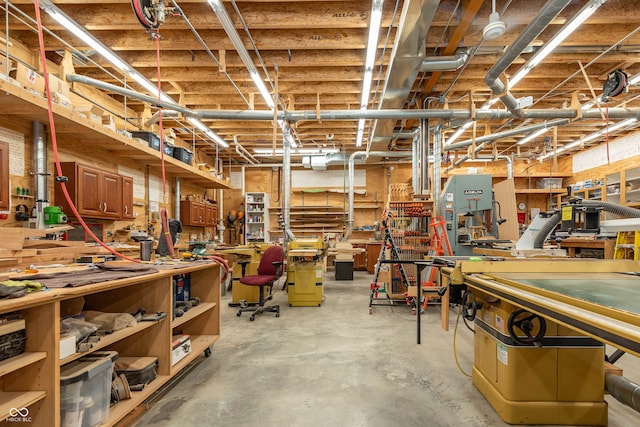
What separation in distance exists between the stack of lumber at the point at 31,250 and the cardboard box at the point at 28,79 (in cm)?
136

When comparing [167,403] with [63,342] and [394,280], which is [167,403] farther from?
[394,280]

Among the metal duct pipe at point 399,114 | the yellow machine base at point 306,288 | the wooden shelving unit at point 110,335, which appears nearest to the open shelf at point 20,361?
the wooden shelving unit at point 110,335

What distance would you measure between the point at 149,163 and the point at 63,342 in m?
5.14

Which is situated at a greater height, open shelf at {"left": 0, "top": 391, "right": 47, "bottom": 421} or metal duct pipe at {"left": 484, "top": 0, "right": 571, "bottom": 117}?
metal duct pipe at {"left": 484, "top": 0, "right": 571, "bottom": 117}

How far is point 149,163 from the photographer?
5855mm

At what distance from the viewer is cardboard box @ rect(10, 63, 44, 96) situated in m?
2.82

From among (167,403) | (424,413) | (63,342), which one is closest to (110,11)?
(63,342)

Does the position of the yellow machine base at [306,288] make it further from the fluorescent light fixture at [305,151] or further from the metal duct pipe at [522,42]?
the fluorescent light fixture at [305,151]

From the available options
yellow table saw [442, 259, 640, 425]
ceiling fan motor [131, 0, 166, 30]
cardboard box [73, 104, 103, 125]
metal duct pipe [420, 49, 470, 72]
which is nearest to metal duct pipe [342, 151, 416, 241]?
metal duct pipe [420, 49, 470, 72]

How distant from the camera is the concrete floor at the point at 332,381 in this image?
1.98 meters

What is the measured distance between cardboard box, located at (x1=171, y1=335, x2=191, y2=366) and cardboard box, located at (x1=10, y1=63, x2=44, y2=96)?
2.77m

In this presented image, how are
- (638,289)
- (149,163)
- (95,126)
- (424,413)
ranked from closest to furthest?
(638,289), (424,413), (95,126), (149,163)

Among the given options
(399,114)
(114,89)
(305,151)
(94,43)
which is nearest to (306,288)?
(399,114)

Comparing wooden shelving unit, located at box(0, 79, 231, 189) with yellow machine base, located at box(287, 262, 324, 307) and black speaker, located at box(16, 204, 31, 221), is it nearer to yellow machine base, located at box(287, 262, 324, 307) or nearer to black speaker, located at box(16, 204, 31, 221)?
black speaker, located at box(16, 204, 31, 221)
